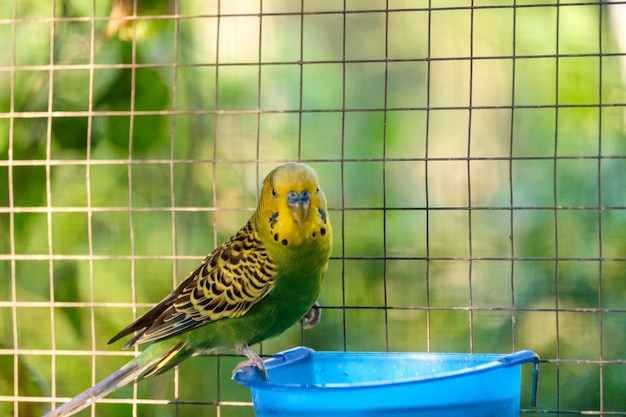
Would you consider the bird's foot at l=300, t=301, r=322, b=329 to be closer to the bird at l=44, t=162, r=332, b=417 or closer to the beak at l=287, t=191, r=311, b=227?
the bird at l=44, t=162, r=332, b=417

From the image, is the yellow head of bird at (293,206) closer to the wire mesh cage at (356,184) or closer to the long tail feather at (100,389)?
the long tail feather at (100,389)

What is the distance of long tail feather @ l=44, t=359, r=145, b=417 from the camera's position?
1622 mm

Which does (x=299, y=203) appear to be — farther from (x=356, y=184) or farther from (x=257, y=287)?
(x=356, y=184)

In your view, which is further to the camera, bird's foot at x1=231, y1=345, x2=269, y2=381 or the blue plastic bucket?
bird's foot at x1=231, y1=345, x2=269, y2=381

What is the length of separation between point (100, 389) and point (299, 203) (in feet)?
1.70

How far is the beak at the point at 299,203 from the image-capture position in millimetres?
1559

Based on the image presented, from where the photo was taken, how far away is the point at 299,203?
1.56 metres

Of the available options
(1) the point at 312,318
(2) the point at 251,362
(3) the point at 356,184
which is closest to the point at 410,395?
(2) the point at 251,362

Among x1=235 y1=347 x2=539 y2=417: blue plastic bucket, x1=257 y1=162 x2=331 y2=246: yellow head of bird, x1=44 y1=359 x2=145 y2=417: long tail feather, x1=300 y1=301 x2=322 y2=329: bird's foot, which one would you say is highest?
x1=257 y1=162 x2=331 y2=246: yellow head of bird

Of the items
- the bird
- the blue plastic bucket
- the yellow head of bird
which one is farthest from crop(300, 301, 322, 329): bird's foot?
the blue plastic bucket

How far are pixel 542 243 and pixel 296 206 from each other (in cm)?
91

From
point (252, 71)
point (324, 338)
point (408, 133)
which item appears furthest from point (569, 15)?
point (324, 338)

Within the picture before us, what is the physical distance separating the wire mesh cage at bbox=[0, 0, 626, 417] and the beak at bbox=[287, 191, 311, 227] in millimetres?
639

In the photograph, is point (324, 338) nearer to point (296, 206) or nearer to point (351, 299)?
point (351, 299)
